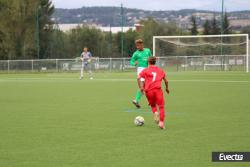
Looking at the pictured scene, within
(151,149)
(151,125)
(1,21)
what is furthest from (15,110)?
(1,21)

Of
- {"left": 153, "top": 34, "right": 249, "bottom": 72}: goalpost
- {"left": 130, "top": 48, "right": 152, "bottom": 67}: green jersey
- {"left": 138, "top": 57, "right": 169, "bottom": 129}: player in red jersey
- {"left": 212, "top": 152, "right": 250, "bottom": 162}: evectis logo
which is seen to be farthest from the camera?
{"left": 153, "top": 34, "right": 249, "bottom": 72}: goalpost

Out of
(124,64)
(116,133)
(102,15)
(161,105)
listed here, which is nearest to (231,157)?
(116,133)

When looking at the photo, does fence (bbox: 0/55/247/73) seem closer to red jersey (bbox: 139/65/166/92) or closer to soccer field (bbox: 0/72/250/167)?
soccer field (bbox: 0/72/250/167)

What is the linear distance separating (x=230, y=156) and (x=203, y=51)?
43592 millimetres

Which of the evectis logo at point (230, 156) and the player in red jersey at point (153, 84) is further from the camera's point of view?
the player in red jersey at point (153, 84)

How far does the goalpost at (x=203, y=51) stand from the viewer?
49.9 meters

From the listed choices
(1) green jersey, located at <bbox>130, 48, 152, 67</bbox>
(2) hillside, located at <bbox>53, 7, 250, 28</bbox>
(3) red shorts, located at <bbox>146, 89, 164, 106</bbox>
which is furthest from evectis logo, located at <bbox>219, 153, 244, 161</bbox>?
(2) hillside, located at <bbox>53, 7, 250, 28</bbox>

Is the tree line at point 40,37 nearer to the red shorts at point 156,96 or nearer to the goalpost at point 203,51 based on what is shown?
the goalpost at point 203,51

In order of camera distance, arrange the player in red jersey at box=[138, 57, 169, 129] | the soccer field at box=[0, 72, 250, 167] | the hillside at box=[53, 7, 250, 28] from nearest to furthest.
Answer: the soccer field at box=[0, 72, 250, 167], the player in red jersey at box=[138, 57, 169, 129], the hillside at box=[53, 7, 250, 28]

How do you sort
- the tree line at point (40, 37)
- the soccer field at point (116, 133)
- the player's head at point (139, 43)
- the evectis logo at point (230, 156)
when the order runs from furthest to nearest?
the tree line at point (40, 37)
the player's head at point (139, 43)
the soccer field at point (116, 133)
the evectis logo at point (230, 156)

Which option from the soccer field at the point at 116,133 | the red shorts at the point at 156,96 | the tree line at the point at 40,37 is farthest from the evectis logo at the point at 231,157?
the tree line at the point at 40,37

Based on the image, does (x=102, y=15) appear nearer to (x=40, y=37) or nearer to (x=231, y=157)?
(x=40, y=37)

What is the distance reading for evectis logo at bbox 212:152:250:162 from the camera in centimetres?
894

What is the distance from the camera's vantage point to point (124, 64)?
54.8 metres
